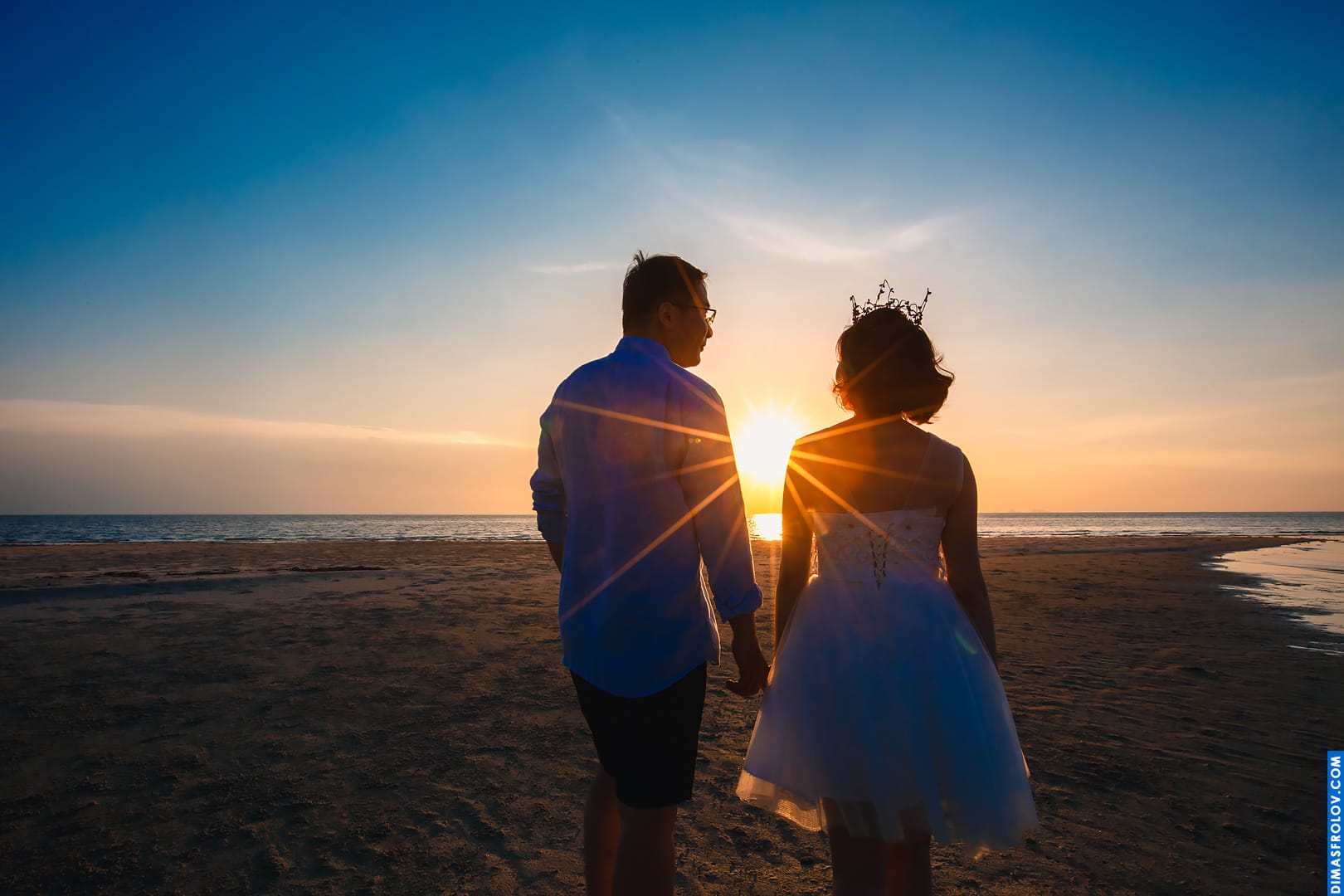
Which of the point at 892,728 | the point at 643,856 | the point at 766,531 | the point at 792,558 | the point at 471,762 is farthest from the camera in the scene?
the point at 766,531

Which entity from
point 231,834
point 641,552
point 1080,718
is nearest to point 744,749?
point 1080,718

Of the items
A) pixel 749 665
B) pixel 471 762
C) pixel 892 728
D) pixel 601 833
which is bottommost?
pixel 471 762

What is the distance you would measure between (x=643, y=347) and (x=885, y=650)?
124 cm

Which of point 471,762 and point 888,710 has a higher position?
point 888,710

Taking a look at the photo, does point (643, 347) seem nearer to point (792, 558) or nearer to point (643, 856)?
point (792, 558)

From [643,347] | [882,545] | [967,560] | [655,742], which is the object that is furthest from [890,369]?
[655,742]

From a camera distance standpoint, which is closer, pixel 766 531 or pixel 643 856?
pixel 643 856

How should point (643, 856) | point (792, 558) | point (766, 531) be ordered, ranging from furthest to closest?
point (766, 531)
point (792, 558)
point (643, 856)

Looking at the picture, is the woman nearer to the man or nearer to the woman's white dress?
the woman's white dress

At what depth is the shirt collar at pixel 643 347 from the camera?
1.92m

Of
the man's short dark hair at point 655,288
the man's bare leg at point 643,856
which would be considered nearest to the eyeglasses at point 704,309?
the man's short dark hair at point 655,288

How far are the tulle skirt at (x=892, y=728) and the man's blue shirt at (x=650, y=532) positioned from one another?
1.42 ft

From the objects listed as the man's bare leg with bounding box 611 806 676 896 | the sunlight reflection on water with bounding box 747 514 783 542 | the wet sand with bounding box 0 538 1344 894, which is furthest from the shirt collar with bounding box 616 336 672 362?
the wet sand with bounding box 0 538 1344 894

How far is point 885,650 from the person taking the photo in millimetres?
1967
